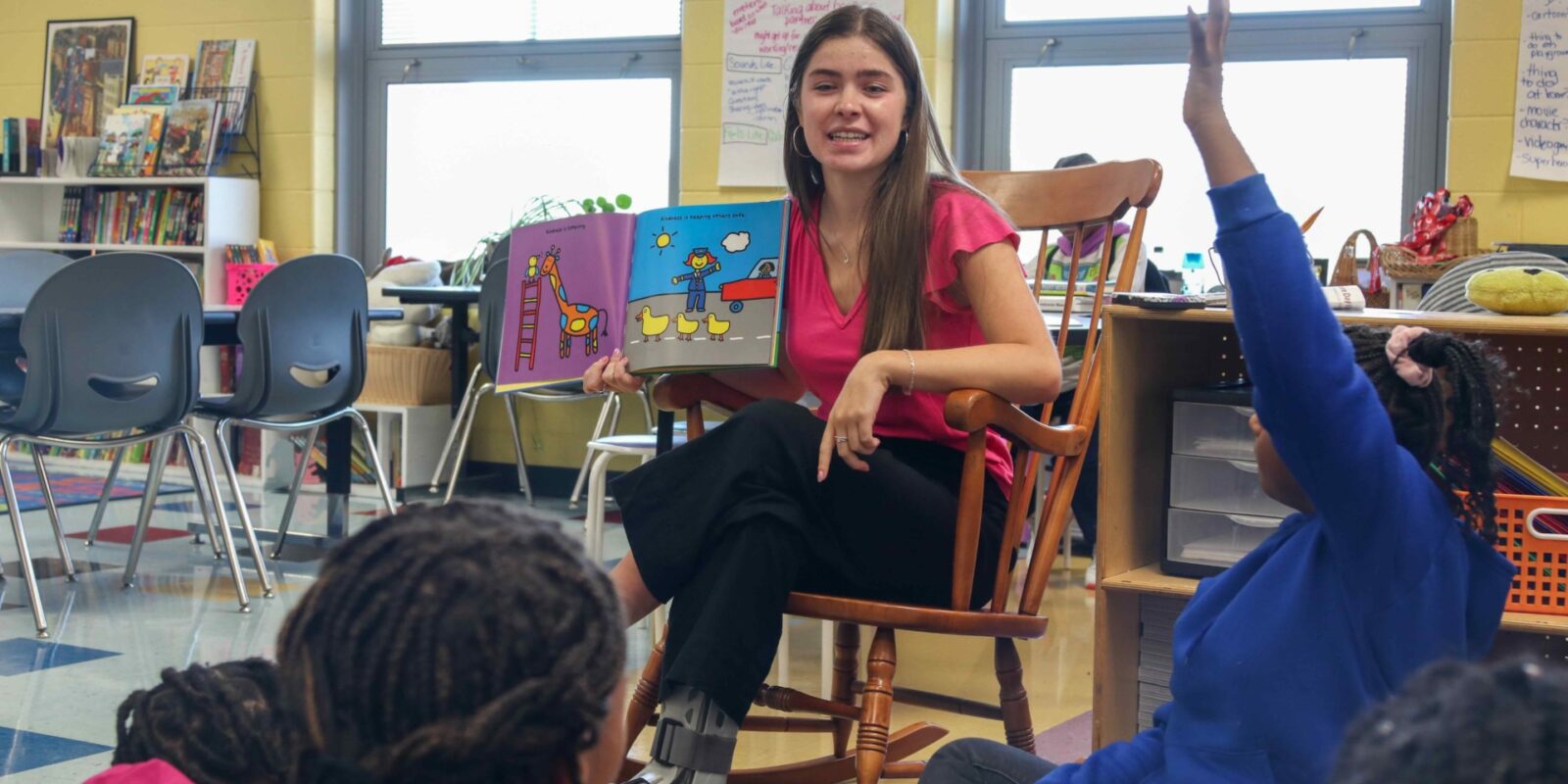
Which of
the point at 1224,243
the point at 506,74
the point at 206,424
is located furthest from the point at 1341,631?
the point at 506,74

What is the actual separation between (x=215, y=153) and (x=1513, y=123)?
443 centimetres

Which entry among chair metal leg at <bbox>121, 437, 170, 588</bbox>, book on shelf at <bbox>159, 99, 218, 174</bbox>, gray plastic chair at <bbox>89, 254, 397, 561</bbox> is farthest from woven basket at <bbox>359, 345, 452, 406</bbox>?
chair metal leg at <bbox>121, 437, 170, 588</bbox>

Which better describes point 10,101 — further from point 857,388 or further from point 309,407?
point 857,388

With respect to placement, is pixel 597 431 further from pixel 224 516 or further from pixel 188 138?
pixel 188 138

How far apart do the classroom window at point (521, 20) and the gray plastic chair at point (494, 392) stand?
1.16m

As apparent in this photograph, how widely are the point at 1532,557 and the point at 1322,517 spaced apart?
81 cm

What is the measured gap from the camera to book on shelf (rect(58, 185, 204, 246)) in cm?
581

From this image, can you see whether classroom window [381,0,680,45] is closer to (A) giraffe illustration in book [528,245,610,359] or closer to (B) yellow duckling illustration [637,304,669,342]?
(A) giraffe illustration in book [528,245,610,359]

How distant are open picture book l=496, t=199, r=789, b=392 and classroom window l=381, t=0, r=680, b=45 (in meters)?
3.73

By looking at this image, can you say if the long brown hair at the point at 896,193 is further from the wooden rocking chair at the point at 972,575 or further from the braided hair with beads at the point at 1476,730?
the braided hair with beads at the point at 1476,730

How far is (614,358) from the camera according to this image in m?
1.89

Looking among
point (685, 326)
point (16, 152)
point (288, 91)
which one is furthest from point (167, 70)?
point (685, 326)

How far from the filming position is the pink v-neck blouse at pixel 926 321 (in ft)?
5.91

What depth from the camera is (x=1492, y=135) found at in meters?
4.22
